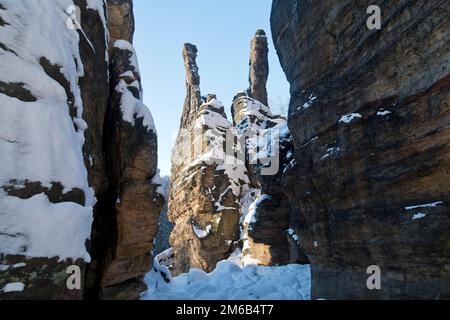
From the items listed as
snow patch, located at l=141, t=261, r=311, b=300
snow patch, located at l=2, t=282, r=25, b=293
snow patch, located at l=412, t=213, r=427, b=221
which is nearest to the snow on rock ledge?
snow patch, located at l=2, t=282, r=25, b=293

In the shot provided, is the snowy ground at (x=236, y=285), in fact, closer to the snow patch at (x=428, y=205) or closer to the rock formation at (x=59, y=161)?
the rock formation at (x=59, y=161)

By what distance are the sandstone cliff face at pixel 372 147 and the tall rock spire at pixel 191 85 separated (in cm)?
2730

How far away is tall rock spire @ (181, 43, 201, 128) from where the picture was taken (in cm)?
3769

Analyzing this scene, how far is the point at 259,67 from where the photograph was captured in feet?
119

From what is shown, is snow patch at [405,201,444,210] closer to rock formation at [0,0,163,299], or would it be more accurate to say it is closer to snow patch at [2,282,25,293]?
rock formation at [0,0,163,299]

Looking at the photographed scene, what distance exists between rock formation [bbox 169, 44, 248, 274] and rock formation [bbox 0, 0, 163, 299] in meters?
16.6

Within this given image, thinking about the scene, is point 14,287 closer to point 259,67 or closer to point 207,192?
point 207,192

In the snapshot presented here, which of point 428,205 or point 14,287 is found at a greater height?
point 428,205

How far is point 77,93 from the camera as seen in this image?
657 cm

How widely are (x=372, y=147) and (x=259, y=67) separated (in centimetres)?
3047

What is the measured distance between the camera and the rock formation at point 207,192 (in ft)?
84.6

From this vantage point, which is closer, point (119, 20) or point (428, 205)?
point (428, 205)

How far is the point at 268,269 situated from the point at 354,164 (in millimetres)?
8305

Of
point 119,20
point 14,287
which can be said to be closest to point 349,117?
point 14,287
